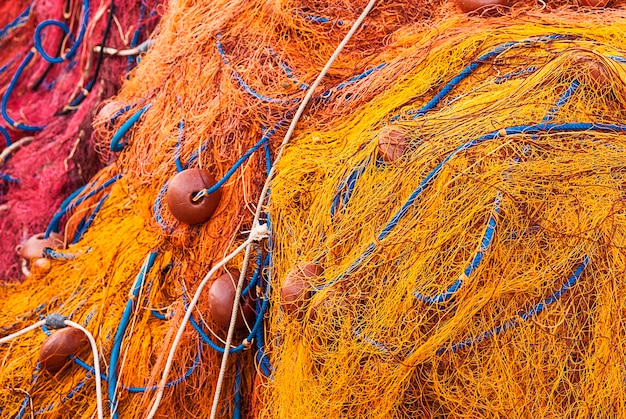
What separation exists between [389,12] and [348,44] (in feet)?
0.52

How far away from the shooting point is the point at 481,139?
1.56 m

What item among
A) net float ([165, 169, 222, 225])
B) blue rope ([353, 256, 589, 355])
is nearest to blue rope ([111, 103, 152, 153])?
net float ([165, 169, 222, 225])

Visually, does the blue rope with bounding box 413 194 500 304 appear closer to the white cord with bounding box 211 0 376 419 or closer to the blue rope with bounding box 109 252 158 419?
the white cord with bounding box 211 0 376 419

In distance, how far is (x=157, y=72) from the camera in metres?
2.45

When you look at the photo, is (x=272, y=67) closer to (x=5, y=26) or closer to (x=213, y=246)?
(x=213, y=246)

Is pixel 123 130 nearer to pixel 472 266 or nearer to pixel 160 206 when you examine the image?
pixel 160 206

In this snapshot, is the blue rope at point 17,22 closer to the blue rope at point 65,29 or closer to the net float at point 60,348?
the blue rope at point 65,29

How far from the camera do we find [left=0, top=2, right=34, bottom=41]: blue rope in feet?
11.4

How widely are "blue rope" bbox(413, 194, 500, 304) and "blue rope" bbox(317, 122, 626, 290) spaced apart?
0.14 meters

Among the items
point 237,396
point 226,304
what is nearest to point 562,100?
point 226,304

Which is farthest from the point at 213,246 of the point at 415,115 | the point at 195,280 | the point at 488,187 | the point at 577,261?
the point at 577,261

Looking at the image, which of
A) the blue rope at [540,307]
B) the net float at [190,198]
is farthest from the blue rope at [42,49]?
the blue rope at [540,307]

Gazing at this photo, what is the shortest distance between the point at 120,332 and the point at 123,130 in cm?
70

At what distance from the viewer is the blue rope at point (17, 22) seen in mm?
3484
